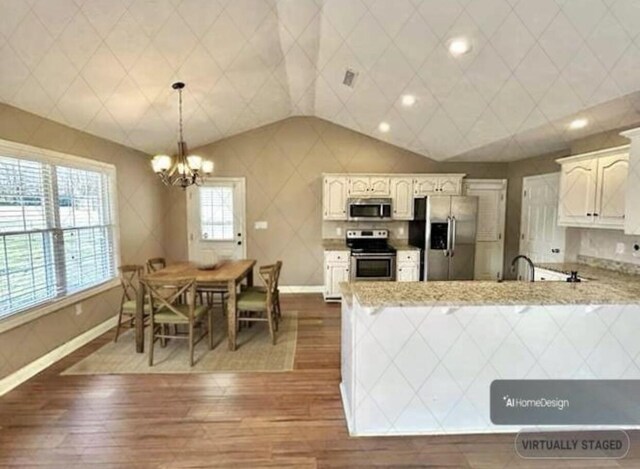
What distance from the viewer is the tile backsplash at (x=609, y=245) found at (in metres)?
3.29

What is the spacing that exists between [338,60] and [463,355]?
9.11ft

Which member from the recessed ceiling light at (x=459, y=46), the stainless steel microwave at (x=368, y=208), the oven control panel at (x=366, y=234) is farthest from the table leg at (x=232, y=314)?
the recessed ceiling light at (x=459, y=46)

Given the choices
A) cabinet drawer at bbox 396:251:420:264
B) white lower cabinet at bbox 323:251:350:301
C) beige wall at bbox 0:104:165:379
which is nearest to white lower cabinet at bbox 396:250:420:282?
cabinet drawer at bbox 396:251:420:264

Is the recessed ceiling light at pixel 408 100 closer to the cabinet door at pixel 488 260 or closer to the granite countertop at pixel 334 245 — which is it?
the granite countertop at pixel 334 245

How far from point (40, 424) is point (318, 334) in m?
2.56

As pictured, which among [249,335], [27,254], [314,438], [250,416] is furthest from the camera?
[249,335]

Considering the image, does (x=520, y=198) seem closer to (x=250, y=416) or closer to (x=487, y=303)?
(x=487, y=303)

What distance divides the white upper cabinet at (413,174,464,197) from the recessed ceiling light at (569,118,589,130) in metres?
2.16

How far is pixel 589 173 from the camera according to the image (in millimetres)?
3459

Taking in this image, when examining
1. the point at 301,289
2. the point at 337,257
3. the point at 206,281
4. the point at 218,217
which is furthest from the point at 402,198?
the point at 206,281

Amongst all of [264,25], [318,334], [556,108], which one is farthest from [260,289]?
[556,108]

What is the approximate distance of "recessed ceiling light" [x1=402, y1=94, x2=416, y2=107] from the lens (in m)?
3.74

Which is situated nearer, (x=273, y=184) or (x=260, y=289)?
(x=260, y=289)

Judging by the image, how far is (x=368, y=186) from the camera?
5.62 m
